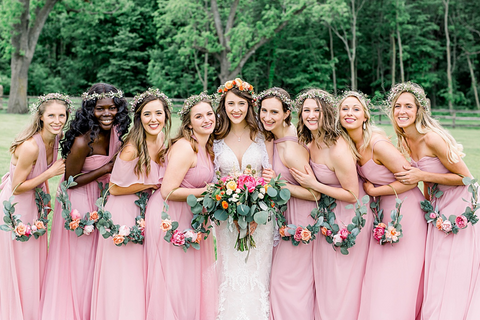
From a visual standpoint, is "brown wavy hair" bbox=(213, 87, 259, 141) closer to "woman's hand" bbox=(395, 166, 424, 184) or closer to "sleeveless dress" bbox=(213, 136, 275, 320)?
"sleeveless dress" bbox=(213, 136, 275, 320)

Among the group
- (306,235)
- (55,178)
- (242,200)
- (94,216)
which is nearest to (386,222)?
(306,235)

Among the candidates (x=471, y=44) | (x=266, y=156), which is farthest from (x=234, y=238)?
(x=471, y=44)

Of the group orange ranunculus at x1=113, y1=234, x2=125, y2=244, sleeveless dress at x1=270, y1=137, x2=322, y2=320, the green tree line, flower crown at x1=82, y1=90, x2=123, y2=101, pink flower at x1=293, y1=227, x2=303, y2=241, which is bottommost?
sleeveless dress at x1=270, y1=137, x2=322, y2=320

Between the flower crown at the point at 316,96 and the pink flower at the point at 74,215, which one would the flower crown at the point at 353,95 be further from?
the pink flower at the point at 74,215

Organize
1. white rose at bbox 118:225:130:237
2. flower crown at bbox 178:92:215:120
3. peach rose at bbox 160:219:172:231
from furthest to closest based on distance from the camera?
1. flower crown at bbox 178:92:215:120
2. white rose at bbox 118:225:130:237
3. peach rose at bbox 160:219:172:231

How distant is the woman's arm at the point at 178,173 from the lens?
177 inches

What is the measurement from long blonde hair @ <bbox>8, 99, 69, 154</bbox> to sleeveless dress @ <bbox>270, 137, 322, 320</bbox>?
2788mm

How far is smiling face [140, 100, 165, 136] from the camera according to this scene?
468 cm

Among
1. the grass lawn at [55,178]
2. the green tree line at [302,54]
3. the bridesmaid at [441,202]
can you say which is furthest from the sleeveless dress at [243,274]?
the green tree line at [302,54]

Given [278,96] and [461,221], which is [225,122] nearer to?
[278,96]

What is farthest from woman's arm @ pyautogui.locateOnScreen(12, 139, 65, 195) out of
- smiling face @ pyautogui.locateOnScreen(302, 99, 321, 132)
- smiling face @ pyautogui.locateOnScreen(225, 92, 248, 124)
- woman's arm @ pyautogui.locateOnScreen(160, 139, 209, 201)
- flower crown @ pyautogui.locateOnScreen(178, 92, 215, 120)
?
smiling face @ pyautogui.locateOnScreen(302, 99, 321, 132)

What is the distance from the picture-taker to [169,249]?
458cm

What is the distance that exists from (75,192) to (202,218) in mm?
1527

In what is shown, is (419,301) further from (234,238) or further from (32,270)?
(32,270)
